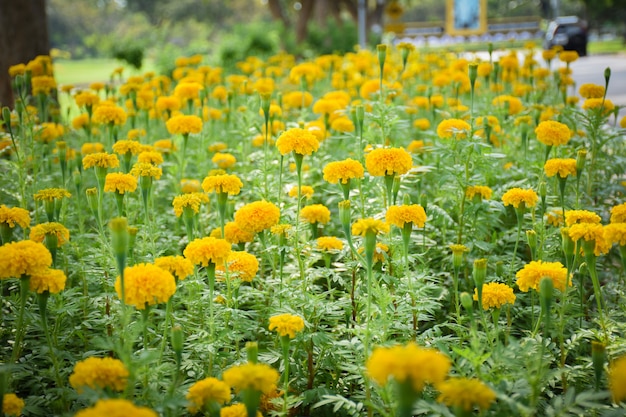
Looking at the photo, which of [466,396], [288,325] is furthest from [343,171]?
[466,396]

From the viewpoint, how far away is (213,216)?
3.68 meters

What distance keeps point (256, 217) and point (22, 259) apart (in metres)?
0.88

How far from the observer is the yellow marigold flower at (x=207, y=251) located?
2.03 m

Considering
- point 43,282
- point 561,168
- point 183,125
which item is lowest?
point 43,282

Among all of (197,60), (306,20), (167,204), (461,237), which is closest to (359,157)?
(461,237)

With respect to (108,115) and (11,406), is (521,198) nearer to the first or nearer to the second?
(11,406)

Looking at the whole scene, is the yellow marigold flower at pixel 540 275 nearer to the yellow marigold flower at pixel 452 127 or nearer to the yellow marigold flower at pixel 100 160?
the yellow marigold flower at pixel 452 127

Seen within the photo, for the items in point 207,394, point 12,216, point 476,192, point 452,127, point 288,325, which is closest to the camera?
point 207,394

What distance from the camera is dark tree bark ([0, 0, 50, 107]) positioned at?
679 centimetres

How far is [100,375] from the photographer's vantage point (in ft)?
5.24

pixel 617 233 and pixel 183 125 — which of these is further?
pixel 183 125

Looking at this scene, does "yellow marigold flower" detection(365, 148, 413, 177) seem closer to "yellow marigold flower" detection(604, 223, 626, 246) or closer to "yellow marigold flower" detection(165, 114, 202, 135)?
"yellow marigold flower" detection(604, 223, 626, 246)

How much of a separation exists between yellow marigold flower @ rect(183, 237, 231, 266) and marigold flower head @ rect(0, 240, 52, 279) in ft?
1.42

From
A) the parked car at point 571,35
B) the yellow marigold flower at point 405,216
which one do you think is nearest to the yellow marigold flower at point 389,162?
the yellow marigold flower at point 405,216
